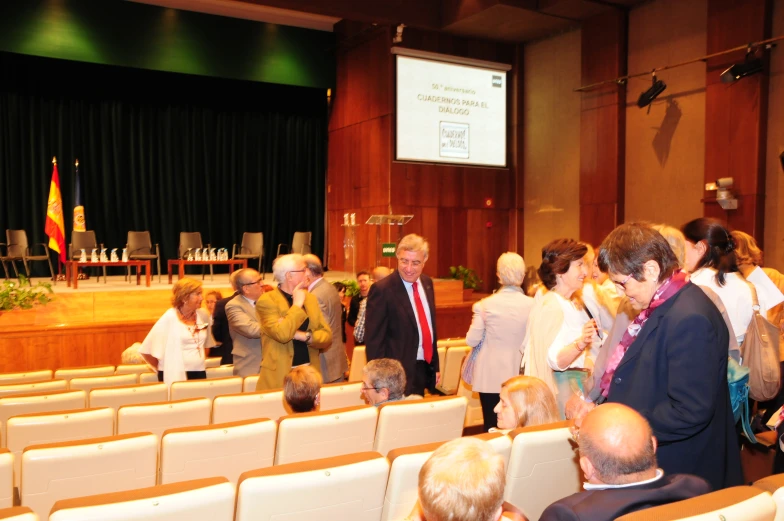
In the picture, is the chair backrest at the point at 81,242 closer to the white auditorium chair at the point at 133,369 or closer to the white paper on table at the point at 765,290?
the white auditorium chair at the point at 133,369

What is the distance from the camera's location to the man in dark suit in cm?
371

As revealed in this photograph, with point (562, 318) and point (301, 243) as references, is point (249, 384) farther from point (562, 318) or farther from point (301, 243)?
point (301, 243)

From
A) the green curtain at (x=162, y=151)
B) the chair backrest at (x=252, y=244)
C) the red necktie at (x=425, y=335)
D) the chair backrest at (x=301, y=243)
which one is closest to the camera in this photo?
the red necktie at (x=425, y=335)

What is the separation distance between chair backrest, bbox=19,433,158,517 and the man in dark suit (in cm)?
177

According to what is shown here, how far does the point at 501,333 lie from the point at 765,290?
138 cm

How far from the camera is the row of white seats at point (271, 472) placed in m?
1.62

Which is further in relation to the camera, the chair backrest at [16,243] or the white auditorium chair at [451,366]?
the chair backrest at [16,243]

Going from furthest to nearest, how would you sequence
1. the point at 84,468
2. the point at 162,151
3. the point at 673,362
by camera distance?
the point at 162,151
the point at 84,468
the point at 673,362

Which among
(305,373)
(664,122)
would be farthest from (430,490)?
(664,122)

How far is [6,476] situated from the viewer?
1.81 m

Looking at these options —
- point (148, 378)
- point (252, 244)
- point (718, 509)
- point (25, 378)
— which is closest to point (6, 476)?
point (718, 509)

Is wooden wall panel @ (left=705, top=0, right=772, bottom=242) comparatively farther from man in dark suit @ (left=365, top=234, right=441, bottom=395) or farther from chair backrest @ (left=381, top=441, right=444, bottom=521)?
chair backrest @ (left=381, top=441, right=444, bottom=521)

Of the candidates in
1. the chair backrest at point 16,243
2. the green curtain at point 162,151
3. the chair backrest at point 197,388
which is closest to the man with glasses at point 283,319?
the chair backrest at point 197,388

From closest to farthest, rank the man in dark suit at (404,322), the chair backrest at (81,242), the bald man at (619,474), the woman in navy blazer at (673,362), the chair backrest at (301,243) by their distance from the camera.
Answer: the bald man at (619,474)
the woman in navy blazer at (673,362)
the man in dark suit at (404,322)
the chair backrest at (81,242)
the chair backrest at (301,243)
